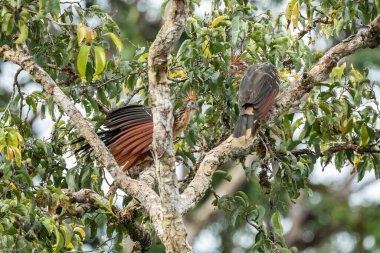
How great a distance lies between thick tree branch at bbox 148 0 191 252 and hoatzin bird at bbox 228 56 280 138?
99 cm

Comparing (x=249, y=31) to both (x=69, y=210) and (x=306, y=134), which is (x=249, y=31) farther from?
(x=69, y=210)

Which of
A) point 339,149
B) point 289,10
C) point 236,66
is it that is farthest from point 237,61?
point 339,149

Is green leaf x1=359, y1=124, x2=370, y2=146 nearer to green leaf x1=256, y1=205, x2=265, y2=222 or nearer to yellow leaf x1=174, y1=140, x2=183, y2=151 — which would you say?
green leaf x1=256, y1=205, x2=265, y2=222

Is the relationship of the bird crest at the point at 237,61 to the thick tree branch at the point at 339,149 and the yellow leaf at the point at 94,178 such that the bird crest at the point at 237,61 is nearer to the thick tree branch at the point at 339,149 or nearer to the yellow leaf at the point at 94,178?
the thick tree branch at the point at 339,149

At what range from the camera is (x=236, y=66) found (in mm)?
5367

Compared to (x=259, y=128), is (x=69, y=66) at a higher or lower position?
higher

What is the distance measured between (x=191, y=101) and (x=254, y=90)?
42cm

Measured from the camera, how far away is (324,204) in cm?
994

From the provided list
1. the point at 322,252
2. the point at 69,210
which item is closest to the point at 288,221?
the point at 322,252

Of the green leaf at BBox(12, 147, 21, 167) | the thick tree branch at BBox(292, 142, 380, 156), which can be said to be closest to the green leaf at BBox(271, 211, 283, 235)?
the thick tree branch at BBox(292, 142, 380, 156)

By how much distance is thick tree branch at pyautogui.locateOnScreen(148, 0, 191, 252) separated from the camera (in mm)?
3467

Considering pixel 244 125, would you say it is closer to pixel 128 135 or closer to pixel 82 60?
pixel 128 135

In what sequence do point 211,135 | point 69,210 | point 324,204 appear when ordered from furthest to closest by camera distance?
1. point 324,204
2. point 211,135
3. point 69,210

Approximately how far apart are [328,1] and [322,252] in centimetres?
624
